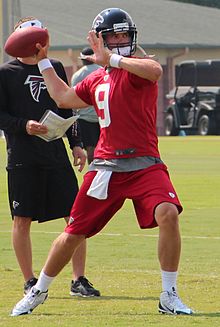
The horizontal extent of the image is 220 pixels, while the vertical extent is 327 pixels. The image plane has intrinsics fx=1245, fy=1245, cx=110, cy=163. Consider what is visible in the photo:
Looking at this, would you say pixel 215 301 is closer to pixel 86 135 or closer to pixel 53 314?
pixel 53 314

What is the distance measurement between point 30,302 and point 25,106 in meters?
1.78

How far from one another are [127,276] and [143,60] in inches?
118

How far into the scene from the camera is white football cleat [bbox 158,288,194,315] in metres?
8.68

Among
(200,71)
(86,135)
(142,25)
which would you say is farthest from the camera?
(142,25)

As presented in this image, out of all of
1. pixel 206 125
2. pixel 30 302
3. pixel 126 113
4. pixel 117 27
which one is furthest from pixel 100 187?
pixel 206 125

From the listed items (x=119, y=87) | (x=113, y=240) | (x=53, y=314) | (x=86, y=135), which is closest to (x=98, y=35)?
(x=119, y=87)

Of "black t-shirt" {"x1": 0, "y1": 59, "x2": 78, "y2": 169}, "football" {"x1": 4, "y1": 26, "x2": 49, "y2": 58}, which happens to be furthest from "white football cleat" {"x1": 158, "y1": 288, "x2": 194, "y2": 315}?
"football" {"x1": 4, "y1": 26, "x2": 49, "y2": 58}

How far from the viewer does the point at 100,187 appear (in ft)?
28.4

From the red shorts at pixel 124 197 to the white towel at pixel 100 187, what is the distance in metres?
0.04

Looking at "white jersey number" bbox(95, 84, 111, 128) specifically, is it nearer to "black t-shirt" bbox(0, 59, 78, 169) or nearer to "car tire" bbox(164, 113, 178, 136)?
"black t-shirt" bbox(0, 59, 78, 169)

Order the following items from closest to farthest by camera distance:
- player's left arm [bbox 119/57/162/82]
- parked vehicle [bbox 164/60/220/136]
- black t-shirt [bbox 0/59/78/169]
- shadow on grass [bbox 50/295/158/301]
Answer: player's left arm [bbox 119/57/162/82], shadow on grass [bbox 50/295/158/301], black t-shirt [bbox 0/59/78/169], parked vehicle [bbox 164/60/220/136]

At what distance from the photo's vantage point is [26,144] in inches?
392

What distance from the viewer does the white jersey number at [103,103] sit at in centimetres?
869

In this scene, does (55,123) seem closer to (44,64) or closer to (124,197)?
(44,64)
